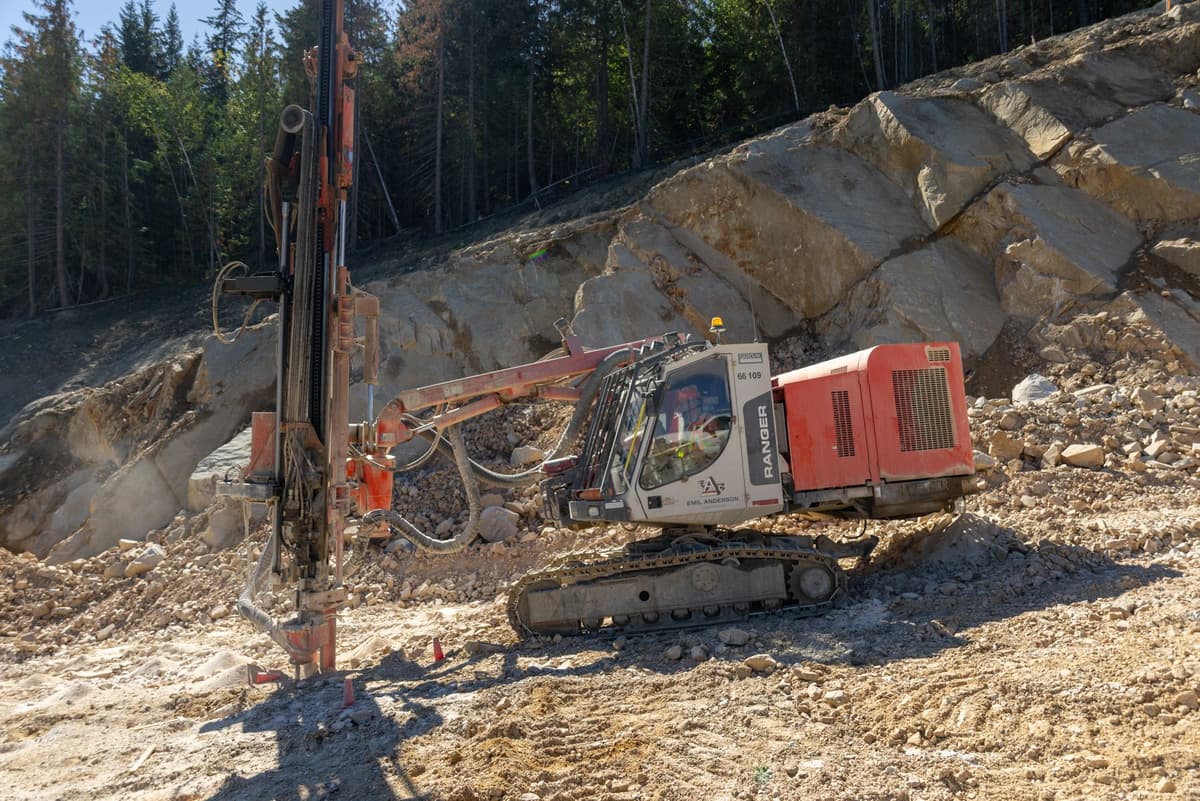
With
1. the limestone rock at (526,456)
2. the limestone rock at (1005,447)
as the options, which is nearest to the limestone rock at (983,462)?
the limestone rock at (1005,447)

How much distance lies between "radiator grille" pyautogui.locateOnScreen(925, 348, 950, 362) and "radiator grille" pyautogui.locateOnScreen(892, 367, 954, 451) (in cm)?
9

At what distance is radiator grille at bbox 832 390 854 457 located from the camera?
7.88 meters

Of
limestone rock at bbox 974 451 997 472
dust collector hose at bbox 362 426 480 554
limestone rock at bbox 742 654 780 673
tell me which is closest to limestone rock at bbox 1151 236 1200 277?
limestone rock at bbox 974 451 997 472

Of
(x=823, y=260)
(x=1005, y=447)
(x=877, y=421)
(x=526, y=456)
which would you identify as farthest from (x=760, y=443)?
(x=823, y=260)

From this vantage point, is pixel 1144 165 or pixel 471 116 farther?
pixel 471 116

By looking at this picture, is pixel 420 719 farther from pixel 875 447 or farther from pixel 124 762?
pixel 875 447

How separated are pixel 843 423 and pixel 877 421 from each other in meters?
0.29

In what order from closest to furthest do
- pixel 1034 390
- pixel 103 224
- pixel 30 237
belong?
pixel 1034 390
pixel 30 237
pixel 103 224

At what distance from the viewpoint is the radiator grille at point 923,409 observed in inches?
313

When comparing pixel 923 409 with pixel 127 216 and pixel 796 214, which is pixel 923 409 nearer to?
pixel 796 214

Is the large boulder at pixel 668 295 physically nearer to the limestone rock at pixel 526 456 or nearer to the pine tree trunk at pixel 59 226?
the limestone rock at pixel 526 456

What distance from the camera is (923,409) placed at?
26.3 feet

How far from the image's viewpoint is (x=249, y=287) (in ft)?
22.7

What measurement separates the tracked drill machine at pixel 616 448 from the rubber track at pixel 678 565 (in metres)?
0.02
